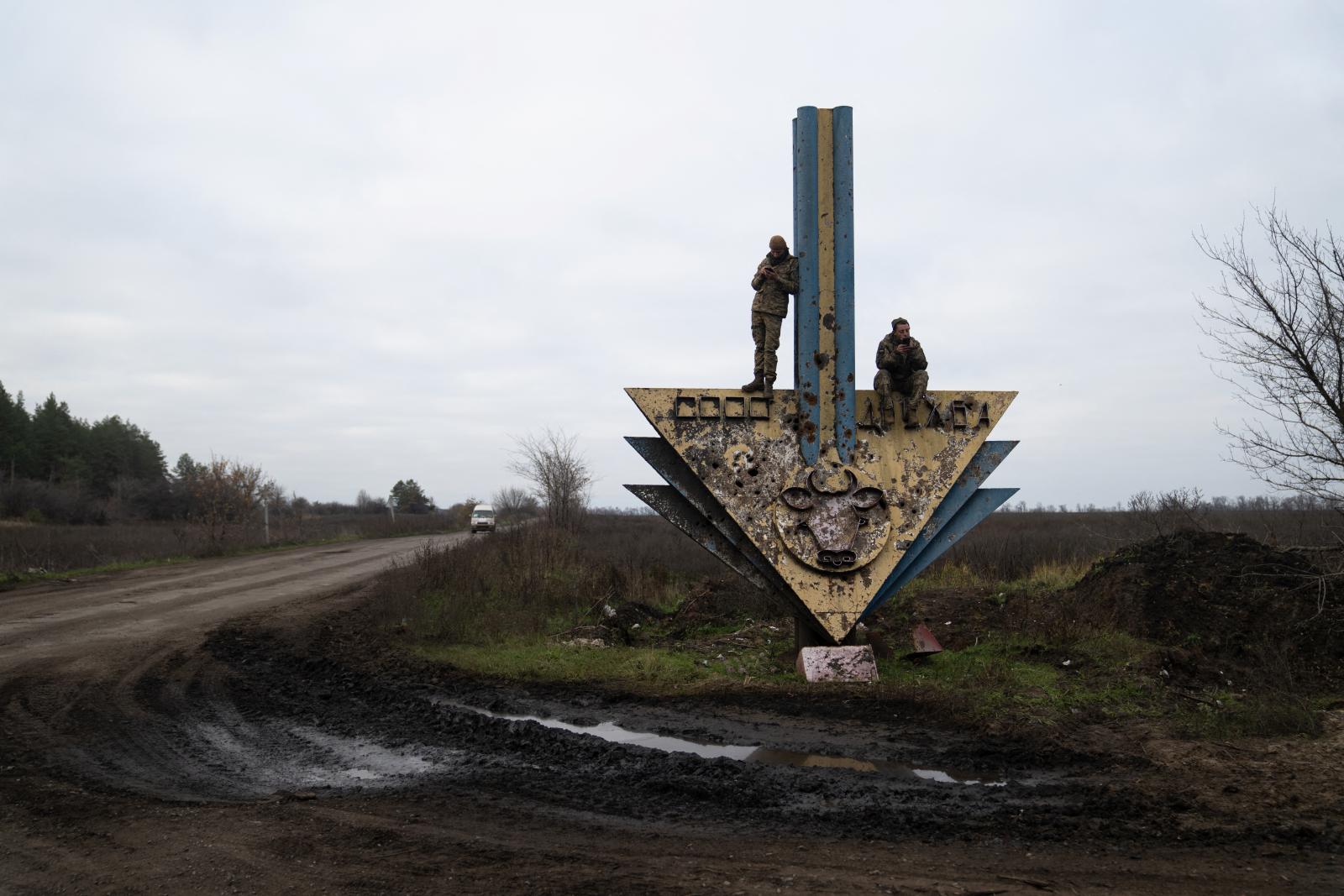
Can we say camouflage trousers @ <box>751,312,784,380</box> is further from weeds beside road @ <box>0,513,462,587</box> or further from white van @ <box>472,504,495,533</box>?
white van @ <box>472,504,495,533</box>

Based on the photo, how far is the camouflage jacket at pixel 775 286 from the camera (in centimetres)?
884

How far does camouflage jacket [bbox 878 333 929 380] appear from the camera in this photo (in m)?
8.78

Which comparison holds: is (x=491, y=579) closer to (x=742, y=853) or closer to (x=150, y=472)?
(x=742, y=853)

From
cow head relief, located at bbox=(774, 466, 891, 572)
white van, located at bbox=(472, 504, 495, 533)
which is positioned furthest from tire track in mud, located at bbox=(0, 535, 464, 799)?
white van, located at bbox=(472, 504, 495, 533)

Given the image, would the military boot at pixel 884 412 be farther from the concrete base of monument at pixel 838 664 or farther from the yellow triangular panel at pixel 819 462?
the concrete base of monument at pixel 838 664

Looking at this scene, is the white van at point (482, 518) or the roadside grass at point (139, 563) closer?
the roadside grass at point (139, 563)

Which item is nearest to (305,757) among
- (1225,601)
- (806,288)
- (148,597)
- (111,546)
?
(806,288)

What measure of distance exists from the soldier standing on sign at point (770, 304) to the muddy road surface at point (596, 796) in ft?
10.0

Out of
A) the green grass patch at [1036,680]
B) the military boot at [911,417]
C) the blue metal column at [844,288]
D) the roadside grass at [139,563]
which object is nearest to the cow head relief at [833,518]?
the blue metal column at [844,288]

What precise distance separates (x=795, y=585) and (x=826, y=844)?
4.07 m

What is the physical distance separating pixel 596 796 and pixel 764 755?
1.49 meters

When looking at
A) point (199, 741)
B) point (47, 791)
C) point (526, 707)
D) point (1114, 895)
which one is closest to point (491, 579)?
point (526, 707)

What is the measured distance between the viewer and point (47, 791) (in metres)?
5.36

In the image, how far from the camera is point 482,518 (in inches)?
1998
